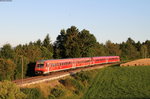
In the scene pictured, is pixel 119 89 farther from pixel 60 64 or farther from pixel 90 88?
pixel 60 64

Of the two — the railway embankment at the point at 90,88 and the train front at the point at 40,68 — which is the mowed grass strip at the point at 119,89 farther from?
the train front at the point at 40,68

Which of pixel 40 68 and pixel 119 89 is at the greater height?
pixel 40 68

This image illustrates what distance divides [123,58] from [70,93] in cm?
9028

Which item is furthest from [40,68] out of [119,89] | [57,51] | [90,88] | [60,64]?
[57,51]

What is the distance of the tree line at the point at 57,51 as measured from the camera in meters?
38.5

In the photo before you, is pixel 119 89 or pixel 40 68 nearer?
pixel 40 68

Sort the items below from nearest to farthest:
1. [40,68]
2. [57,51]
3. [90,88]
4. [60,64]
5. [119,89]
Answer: [40,68] → [119,89] → [90,88] → [60,64] → [57,51]

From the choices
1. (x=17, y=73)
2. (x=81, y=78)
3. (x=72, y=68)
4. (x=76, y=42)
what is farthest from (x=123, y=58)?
(x=17, y=73)

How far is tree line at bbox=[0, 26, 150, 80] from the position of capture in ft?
126

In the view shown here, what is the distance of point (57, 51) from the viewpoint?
83875mm

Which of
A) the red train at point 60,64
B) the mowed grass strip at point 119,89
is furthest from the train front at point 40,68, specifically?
the mowed grass strip at point 119,89

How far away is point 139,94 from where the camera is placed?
3769 centimetres

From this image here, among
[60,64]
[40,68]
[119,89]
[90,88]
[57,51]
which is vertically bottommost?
[119,89]

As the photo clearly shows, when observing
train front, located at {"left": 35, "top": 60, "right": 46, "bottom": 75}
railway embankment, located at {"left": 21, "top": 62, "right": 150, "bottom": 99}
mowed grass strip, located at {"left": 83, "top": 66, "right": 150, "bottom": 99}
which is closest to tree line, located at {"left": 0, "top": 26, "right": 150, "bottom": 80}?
train front, located at {"left": 35, "top": 60, "right": 46, "bottom": 75}
